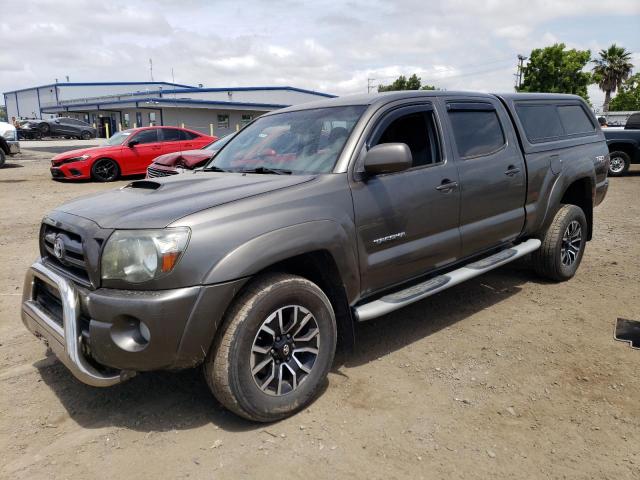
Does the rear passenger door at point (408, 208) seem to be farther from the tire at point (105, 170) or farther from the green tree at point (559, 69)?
A: the green tree at point (559, 69)

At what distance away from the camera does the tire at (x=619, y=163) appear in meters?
14.5

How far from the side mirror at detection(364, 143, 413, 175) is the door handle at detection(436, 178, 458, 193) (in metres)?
0.65

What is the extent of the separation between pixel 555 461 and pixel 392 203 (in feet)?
5.67

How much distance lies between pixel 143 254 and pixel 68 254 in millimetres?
631

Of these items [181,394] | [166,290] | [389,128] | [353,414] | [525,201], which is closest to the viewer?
[166,290]

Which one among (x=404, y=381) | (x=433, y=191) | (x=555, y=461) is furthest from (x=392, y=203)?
(x=555, y=461)

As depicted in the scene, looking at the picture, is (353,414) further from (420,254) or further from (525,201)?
(525,201)

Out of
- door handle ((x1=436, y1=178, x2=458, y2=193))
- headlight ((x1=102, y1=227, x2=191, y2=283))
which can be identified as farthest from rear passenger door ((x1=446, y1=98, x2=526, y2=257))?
headlight ((x1=102, y1=227, x2=191, y2=283))

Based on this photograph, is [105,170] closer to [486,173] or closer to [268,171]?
[268,171]

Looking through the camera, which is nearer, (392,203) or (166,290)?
(166,290)

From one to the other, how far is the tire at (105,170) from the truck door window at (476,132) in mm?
11482

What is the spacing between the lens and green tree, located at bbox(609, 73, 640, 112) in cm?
5722

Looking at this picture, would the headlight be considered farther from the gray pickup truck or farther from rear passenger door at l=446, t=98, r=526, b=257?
rear passenger door at l=446, t=98, r=526, b=257

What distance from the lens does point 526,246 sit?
476 cm
